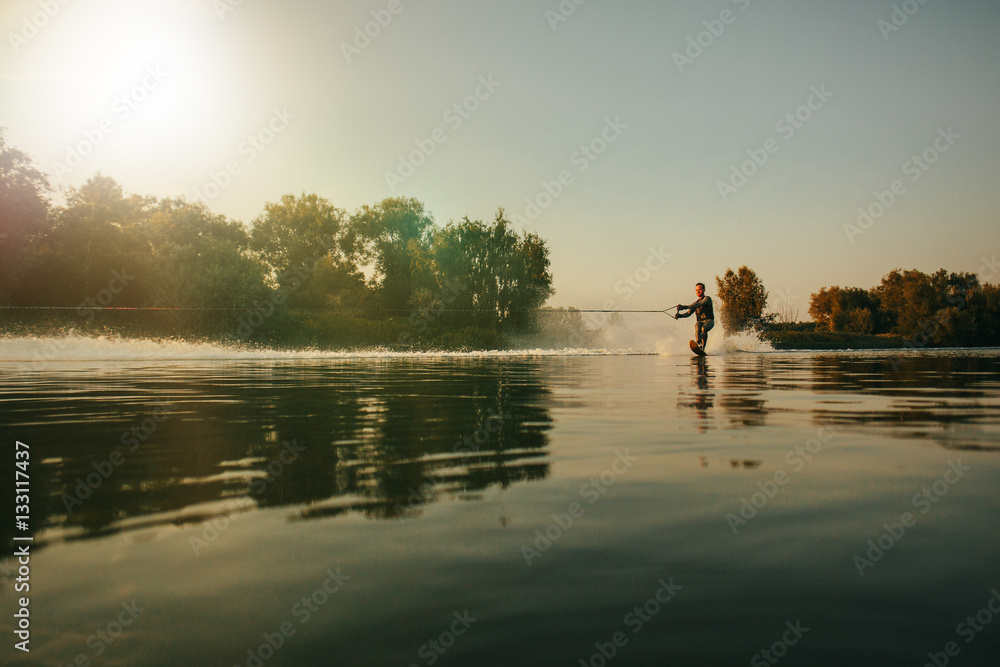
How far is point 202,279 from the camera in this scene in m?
40.9

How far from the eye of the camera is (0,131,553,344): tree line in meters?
40.0

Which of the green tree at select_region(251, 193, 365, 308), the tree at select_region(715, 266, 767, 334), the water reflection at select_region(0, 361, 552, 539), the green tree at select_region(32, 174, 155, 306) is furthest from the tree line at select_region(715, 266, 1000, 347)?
the water reflection at select_region(0, 361, 552, 539)

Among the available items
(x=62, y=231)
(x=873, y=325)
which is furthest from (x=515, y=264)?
(x=873, y=325)

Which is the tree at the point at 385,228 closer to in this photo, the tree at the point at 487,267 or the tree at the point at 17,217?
the tree at the point at 487,267

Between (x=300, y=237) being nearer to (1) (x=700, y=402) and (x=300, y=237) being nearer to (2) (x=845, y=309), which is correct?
(2) (x=845, y=309)

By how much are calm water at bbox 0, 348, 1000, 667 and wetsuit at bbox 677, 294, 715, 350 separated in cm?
2048

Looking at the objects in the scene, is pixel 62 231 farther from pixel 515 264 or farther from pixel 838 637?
pixel 838 637

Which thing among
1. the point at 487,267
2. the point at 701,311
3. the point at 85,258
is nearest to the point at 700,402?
the point at 701,311

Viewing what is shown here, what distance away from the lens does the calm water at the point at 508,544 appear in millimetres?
2174

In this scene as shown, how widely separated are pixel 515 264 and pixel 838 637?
53.4 meters

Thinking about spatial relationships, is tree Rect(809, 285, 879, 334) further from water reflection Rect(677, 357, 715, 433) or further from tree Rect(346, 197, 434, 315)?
water reflection Rect(677, 357, 715, 433)

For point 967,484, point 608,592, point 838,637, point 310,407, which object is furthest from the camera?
point 310,407

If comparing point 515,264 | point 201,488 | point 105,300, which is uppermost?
point 515,264

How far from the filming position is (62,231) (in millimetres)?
48281
